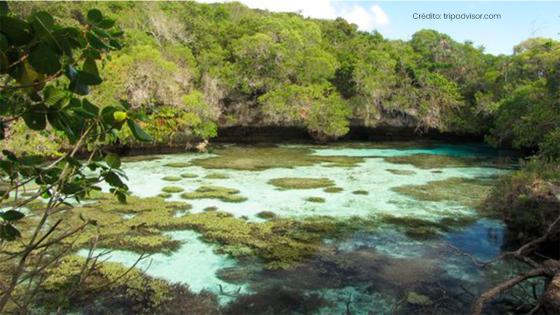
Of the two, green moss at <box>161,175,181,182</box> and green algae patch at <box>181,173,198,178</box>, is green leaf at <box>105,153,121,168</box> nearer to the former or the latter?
green moss at <box>161,175,181,182</box>

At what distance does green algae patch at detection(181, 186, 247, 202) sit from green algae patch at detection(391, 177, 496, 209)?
17.9 ft

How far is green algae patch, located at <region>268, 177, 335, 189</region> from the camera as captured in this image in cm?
1560

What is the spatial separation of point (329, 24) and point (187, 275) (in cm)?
3028

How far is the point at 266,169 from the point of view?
1894cm

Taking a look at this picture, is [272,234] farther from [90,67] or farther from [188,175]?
[90,67]

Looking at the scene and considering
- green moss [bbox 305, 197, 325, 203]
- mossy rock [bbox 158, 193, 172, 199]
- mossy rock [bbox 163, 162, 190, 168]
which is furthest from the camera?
mossy rock [bbox 163, 162, 190, 168]

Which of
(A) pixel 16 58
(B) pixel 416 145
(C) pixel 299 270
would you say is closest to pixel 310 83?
(B) pixel 416 145

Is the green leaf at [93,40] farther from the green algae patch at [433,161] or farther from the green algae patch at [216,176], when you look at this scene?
the green algae patch at [433,161]

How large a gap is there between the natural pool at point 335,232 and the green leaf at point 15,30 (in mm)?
3080

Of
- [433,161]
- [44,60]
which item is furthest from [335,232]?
[433,161]

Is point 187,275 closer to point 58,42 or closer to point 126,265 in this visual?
point 126,265

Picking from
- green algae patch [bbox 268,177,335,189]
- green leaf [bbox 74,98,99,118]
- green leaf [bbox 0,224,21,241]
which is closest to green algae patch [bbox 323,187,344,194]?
green algae patch [bbox 268,177,335,189]

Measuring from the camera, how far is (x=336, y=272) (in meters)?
8.18

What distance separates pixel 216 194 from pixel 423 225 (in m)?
6.23
